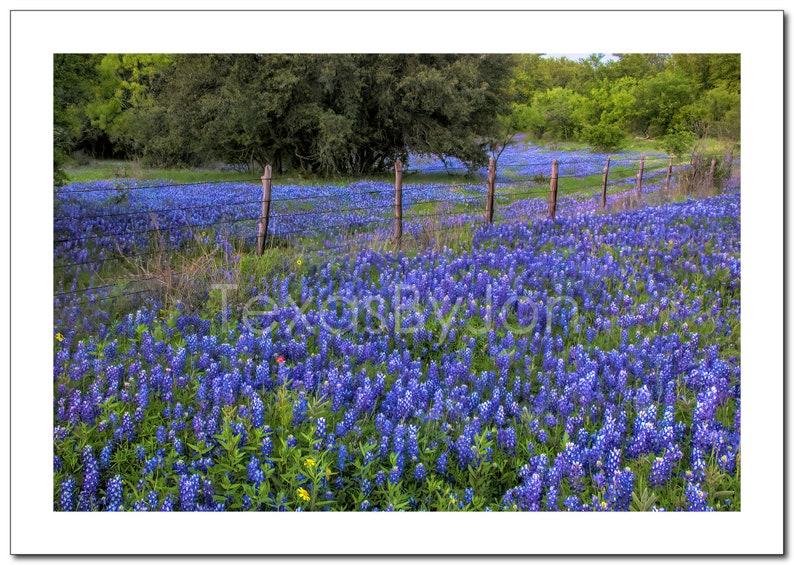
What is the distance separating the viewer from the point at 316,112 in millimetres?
14227

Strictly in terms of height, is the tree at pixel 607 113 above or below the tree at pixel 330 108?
below

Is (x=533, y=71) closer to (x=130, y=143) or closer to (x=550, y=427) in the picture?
(x=550, y=427)

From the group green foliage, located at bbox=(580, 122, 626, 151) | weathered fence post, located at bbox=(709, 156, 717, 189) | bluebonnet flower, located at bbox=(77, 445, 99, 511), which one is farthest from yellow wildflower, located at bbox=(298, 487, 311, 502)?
weathered fence post, located at bbox=(709, 156, 717, 189)

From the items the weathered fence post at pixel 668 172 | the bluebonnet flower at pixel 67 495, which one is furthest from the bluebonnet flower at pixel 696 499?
the weathered fence post at pixel 668 172

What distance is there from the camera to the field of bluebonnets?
3.01 m

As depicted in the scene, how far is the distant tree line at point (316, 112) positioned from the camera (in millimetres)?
12711
